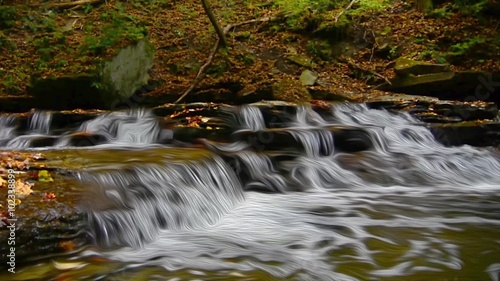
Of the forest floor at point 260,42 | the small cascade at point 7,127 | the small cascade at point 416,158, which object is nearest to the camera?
the small cascade at point 416,158

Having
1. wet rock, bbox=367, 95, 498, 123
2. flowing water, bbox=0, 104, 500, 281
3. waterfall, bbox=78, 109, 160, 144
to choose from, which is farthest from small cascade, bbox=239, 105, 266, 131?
wet rock, bbox=367, 95, 498, 123

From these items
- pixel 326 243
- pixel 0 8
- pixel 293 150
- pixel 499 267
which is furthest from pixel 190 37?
pixel 499 267

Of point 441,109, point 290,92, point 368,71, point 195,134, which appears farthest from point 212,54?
point 441,109

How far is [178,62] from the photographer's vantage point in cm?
1090

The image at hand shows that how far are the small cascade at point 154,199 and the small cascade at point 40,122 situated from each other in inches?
155

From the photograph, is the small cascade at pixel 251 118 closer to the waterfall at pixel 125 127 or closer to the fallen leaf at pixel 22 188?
the waterfall at pixel 125 127

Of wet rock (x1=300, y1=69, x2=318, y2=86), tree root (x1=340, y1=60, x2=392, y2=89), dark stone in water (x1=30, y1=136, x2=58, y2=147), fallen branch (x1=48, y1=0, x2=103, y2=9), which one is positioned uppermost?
fallen branch (x1=48, y1=0, x2=103, y2=9)

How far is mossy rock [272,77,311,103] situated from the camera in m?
9.43

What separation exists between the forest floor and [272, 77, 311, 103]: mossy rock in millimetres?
81

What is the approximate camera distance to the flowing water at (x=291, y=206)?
11.8 feet

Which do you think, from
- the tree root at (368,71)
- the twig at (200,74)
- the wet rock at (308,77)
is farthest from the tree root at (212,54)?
the tree root at (368,71)

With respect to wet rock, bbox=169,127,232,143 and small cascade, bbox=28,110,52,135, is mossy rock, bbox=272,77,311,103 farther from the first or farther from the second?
small cascade, bbox=28,110,52,135

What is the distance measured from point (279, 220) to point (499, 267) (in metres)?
2.16

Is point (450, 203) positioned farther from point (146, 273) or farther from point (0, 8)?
point (0, 8)
